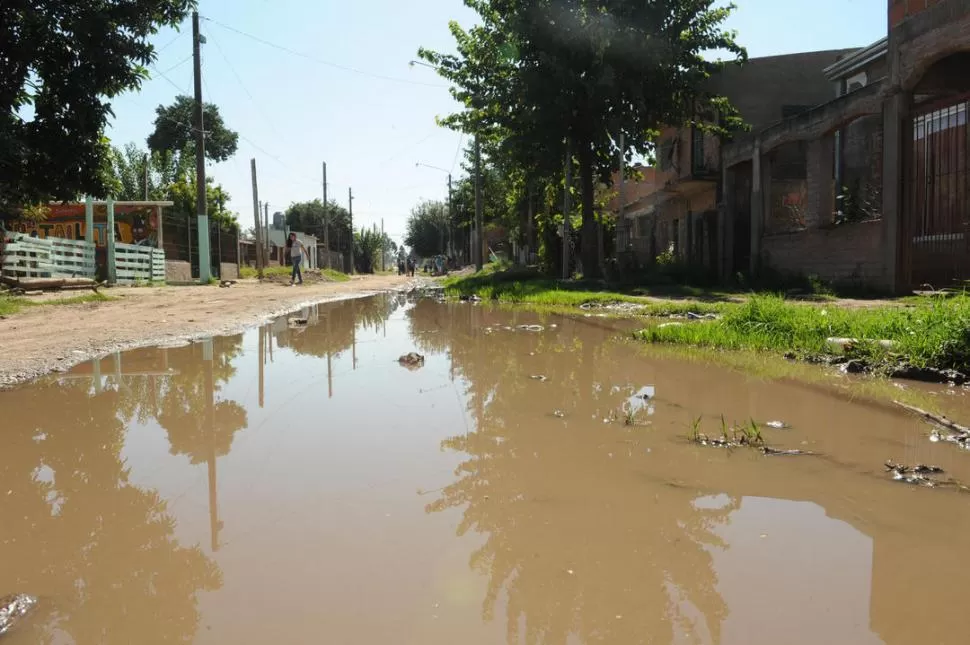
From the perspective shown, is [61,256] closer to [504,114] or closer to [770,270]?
[504,114]

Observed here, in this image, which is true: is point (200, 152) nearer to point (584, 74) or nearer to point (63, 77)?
point (584, 74)

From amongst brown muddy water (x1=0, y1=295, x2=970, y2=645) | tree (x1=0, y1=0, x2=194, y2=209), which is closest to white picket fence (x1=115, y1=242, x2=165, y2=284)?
tree (x1=0, y1=0, x2=194, y2=209)

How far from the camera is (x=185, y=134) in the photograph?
4988cm

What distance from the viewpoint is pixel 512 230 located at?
4088cm

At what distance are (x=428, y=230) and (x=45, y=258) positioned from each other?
61.6 metres

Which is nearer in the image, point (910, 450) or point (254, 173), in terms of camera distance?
point (910, 450)

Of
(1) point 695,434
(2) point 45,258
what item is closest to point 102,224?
(2) point 45,258

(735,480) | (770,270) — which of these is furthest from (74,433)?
(770,270)

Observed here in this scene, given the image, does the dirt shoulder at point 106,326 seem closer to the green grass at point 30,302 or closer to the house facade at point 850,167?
the green grass at point 30,302

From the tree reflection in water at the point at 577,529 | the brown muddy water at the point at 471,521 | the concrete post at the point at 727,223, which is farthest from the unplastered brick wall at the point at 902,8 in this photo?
the tree reflection in water at the point at 577,529

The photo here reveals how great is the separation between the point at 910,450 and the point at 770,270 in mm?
13683

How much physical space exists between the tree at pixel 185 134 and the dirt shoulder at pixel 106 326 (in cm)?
3849

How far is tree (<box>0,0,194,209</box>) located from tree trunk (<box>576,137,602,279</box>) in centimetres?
1309

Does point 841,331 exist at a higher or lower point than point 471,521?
higher
